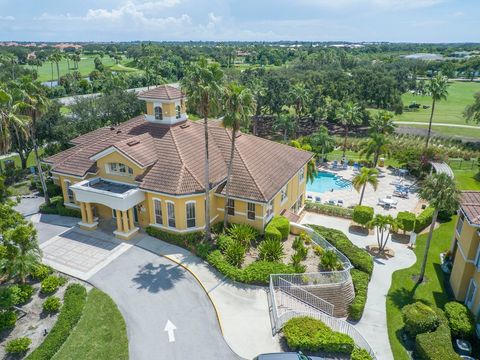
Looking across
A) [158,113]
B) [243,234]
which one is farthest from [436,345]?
[158,113]

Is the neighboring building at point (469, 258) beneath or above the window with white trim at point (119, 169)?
beneath

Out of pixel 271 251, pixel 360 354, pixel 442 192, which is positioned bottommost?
pixel 360 354

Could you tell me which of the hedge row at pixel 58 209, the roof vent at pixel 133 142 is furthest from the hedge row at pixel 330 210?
the hedge row at pixel 58 209

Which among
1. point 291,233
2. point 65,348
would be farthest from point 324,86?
point 65,348

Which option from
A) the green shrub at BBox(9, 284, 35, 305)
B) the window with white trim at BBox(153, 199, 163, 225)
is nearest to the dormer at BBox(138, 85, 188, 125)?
the window with white trim at BBox(153, 199, 163, 225)

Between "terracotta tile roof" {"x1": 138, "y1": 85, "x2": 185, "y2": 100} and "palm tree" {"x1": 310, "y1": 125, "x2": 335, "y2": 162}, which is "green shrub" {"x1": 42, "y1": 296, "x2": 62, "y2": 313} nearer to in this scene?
"terracotta tile roof" {"x1": 138, "y1": 85, "x2": 185, "y2": 100}

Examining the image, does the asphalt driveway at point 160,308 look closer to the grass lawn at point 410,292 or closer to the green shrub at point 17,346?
the green shrub at point 17,346

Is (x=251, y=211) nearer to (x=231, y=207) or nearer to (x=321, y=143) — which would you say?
(x=231, y=207)
